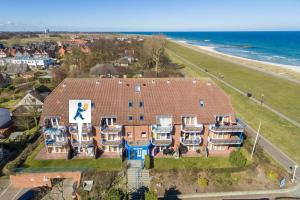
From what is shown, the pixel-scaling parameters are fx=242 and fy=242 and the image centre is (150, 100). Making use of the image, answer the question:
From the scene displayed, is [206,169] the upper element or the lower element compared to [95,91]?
lower

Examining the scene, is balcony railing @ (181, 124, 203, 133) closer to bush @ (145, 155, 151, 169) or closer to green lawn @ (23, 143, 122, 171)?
bush @ (145, 155, 151, 169)

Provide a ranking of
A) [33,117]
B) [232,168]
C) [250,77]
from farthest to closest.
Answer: [250,77] → [33,117] → [232,168]

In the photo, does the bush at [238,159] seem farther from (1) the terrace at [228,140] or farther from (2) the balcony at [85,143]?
(2) the balcony at [85,143]

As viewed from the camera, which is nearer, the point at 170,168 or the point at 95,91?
the point at 170,168

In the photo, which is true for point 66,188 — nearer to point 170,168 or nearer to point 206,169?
point 170,168

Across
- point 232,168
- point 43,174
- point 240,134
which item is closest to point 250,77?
point 240,134

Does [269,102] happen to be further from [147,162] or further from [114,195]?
[114,195]

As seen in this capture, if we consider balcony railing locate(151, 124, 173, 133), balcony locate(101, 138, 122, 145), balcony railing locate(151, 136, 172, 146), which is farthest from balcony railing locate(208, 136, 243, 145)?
balcony locate(101, 138, 122, 145)
